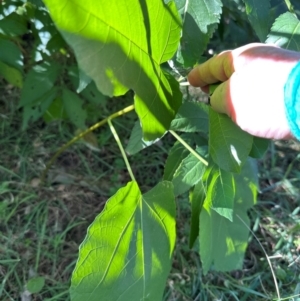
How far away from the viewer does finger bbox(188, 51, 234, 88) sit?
0.79 meters

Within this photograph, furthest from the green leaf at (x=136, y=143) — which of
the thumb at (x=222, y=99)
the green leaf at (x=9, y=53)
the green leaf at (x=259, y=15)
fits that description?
the green leaf at (x=9, y=53)

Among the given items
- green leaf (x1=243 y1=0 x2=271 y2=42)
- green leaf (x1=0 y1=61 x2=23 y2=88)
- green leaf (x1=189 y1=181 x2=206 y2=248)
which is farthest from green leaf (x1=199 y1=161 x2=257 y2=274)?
green leaf (x1=0 y1=61 x2=23 y2=88)

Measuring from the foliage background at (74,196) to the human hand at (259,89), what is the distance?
623mm

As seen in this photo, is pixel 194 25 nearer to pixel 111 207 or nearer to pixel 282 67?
pixel 282 67

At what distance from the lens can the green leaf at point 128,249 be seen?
808 millimetres

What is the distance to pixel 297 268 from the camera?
1604 millimetres

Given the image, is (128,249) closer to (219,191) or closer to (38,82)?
(219,191)

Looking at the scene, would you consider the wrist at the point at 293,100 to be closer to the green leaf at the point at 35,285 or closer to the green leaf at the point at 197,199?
the green leaf at the point at 197,199

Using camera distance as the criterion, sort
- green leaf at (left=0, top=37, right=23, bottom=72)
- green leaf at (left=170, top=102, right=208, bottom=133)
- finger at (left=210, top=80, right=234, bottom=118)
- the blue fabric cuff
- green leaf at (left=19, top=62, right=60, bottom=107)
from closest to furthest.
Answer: the blue fabric cuff < finger at (left=210, top=80, right=234, bottom=118) < green leaf at (left=170, top=102, right=208, bottom=133) < green leaf at (left=0, top=37, right=23, bottom=72) < green leaf at (left=19, top=62, right=60, bottom=107)

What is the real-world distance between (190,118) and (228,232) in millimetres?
363

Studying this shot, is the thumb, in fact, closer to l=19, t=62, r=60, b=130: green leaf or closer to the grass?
l=19, t=62, r=60, b=130: green leaf

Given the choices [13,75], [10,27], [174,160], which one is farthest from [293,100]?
[13,75]

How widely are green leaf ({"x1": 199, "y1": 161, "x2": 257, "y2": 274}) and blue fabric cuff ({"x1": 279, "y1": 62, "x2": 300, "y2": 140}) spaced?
0.39 metres

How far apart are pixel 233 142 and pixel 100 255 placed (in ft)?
1.01
